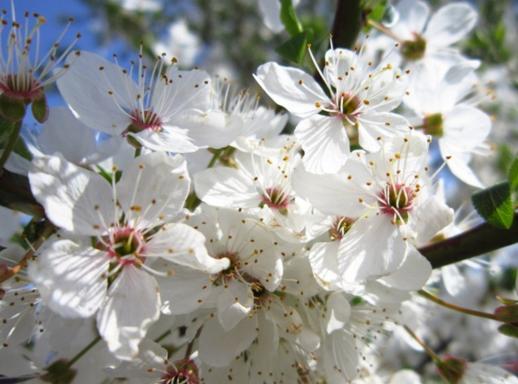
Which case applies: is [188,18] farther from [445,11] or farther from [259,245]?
[259,245]

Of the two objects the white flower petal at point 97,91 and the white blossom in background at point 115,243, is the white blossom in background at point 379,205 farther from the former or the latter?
the white flower petal at point 97,91

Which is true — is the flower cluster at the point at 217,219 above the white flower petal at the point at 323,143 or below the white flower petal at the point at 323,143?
below

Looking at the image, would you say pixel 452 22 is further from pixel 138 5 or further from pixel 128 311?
pixel 138 5

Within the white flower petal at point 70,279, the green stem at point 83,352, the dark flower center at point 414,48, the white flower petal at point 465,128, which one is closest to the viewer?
the white flower petal at point 70,279

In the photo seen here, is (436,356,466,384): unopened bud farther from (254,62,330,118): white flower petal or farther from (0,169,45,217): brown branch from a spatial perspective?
(0,169,45,217): brown branch

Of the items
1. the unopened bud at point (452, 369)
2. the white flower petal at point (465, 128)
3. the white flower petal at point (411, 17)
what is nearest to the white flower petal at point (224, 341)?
the unopened bud at point (452, 369)

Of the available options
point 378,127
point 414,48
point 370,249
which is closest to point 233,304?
point 370,249

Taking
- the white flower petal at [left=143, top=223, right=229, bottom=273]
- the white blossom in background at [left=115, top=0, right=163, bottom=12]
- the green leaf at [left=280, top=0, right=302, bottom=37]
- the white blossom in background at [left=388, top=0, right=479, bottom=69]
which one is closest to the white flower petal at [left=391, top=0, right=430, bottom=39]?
the white blossom in background at [left=388, top=0, right=479, bottom=69]
